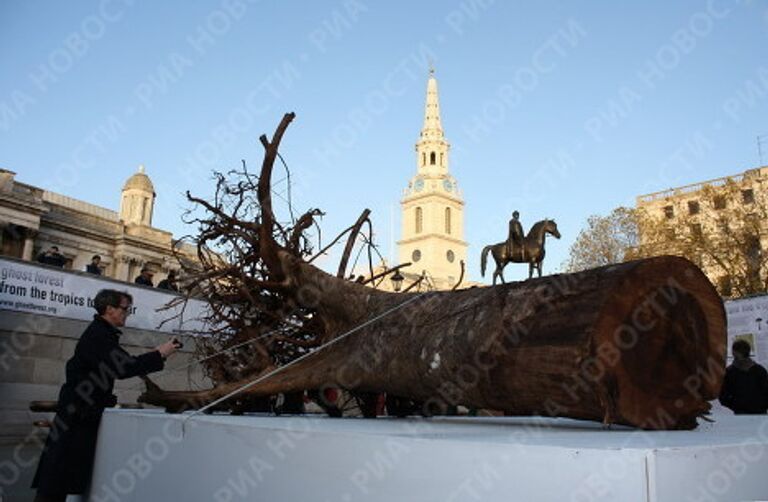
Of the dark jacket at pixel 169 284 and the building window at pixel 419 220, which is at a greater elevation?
the building window at pixel 419 220

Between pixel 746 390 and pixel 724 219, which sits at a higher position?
pixel 724 219

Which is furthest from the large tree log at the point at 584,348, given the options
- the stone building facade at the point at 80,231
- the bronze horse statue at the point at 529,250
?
the stone building facade at the point at 80,231

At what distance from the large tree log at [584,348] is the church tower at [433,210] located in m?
76.9

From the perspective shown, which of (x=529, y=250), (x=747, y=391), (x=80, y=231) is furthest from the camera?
(x=80, y=231)

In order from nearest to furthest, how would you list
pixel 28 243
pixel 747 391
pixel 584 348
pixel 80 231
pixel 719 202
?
1. pixel 584 348
2. pixel 747 391
3. pixel 719 202
4. pixel 28 243
5. pixel 80 231

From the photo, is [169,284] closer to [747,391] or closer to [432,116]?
[747,391]

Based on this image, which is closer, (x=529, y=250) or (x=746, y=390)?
(x=529, y=250)

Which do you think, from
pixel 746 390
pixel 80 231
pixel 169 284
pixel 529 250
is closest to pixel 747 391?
pixel 746 390

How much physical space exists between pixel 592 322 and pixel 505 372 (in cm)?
52

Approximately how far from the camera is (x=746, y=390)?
575 centimetres

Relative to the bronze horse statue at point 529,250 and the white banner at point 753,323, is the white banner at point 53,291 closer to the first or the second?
the bronze horse statue at point 529,250

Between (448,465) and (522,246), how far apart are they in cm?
202

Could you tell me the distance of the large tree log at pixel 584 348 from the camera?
8.43 ft

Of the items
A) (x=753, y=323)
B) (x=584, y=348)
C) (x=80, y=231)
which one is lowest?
(x=584, y=348)
